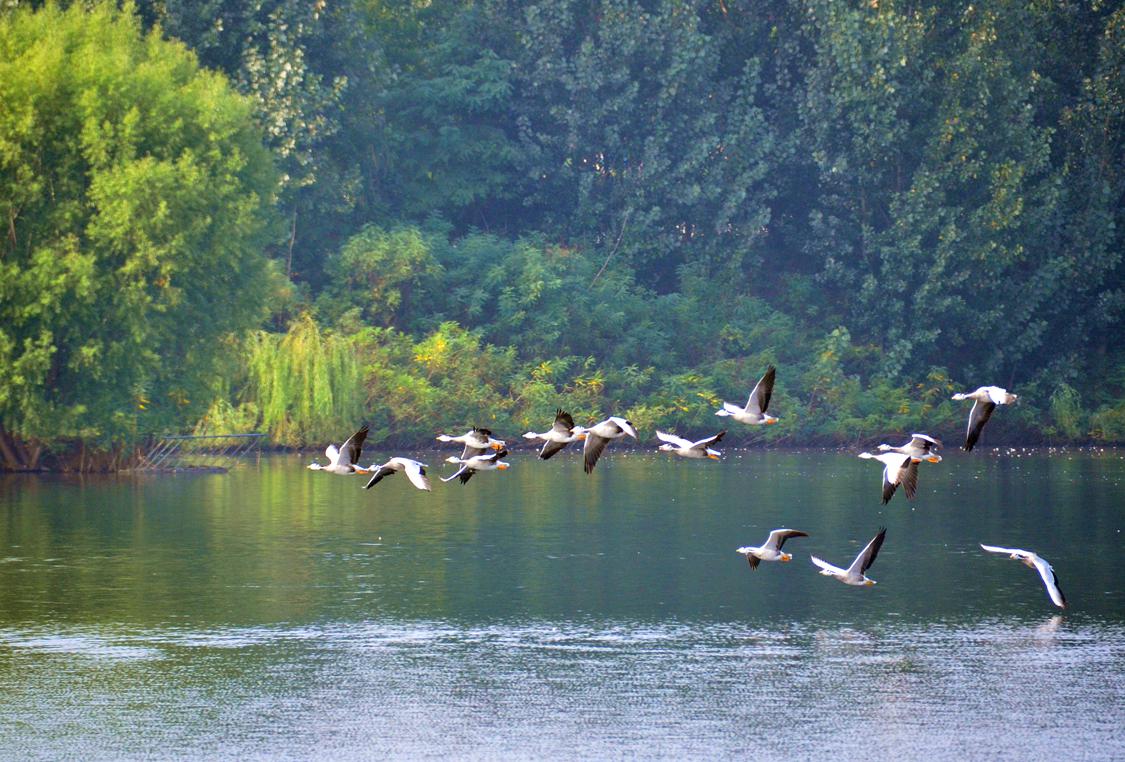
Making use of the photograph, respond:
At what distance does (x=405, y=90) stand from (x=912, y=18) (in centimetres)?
1956

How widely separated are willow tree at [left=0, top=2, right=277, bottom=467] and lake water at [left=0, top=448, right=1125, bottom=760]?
219 inches

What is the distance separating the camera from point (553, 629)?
81.3 ft

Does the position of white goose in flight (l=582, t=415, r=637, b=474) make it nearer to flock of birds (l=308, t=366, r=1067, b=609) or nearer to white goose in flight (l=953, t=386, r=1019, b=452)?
flock of birds (l=308, t=366, r=1067, b=609)

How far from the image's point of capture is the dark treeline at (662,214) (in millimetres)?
59750

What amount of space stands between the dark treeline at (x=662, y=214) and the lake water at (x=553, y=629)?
17.6 m

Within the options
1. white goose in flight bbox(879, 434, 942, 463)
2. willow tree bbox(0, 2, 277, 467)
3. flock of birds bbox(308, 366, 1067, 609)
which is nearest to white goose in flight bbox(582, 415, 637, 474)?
flock of birds bbox(308, 366, 1067, 609)

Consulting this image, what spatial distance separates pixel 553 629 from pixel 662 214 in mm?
44677

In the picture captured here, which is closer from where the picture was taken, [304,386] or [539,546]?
[539,546]

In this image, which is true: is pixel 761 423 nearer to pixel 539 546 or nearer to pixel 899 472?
pixel 899 472

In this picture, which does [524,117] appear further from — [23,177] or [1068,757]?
[1068,757]

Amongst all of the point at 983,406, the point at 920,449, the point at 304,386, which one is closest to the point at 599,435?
the point at 920,449

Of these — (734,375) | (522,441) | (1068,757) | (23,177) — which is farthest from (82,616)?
(734,375)

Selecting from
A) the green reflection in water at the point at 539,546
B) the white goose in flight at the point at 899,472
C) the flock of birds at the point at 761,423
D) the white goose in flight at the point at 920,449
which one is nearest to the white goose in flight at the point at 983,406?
the flock of birds at the point at 761,423

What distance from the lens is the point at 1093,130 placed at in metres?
64.9
